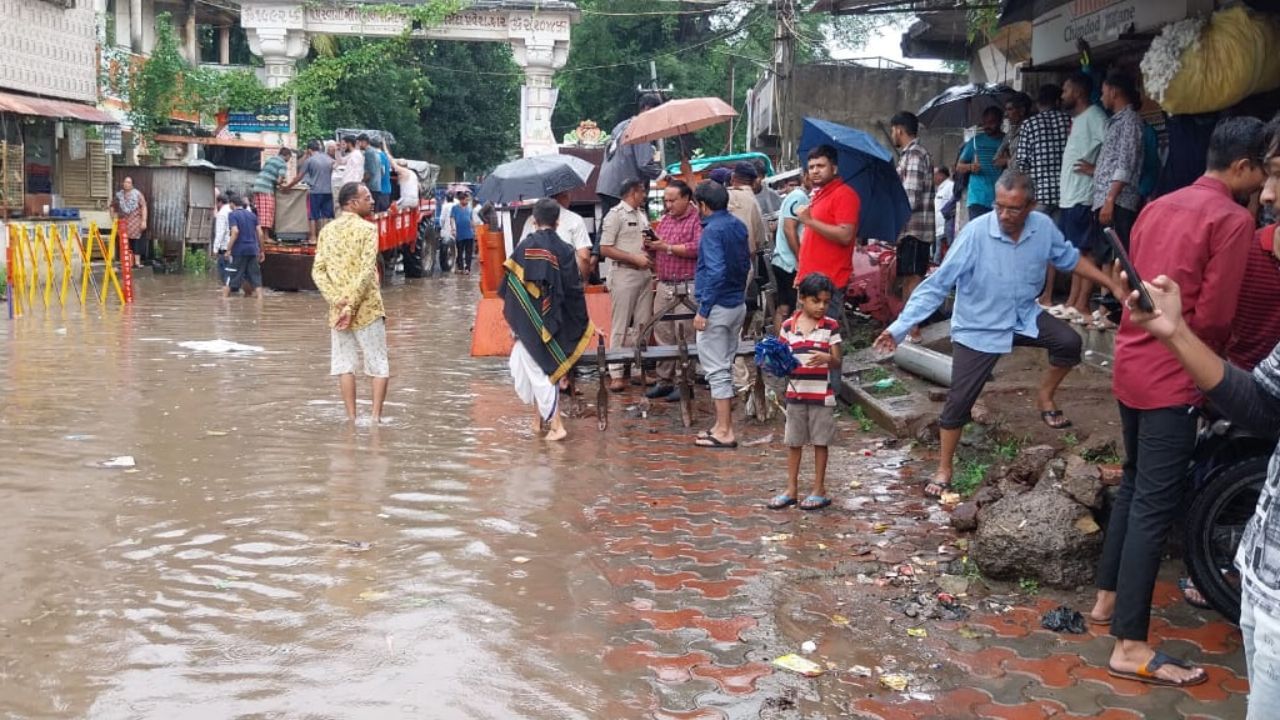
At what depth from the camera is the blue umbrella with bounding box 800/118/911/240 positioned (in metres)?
9.70

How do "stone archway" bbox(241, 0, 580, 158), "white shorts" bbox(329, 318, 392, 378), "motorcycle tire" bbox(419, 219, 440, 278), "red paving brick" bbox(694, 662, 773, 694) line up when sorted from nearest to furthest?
"red paving brick" bbox(694, 662, 773, 694)
"white shorts" bbox(329, 318, 392, 378)
"motorcycle tire" bbox(419, 219, 440, 278)
"stone archway" bbox(241, 0, 580, 158)

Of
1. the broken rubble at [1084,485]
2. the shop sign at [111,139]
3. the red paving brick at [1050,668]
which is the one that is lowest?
the red paving brick at [1050,668]

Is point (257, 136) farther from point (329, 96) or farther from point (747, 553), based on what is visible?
point (747, 553)

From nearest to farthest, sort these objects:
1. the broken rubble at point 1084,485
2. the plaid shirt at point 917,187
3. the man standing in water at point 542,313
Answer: the broken rubble at point 1084,485 → the man standing in water at point 542,313 → the plaid shirt at point 917,187

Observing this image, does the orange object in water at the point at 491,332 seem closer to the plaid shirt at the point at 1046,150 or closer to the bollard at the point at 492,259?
the bollard at the point at 492,259

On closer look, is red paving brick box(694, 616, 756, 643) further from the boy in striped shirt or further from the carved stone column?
the carved stone column

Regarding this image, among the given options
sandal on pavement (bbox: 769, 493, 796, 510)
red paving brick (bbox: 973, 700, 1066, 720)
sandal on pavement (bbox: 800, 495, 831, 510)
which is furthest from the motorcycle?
sandal on pavement (bbox: 769, 493, 796, 510)

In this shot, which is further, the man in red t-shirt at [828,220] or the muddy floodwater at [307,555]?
the man in red t-shirt at [828,220]

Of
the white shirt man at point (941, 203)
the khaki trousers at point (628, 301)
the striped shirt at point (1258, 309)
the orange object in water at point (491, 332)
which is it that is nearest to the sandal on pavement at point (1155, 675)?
the striped shirt at point (1258, 309)

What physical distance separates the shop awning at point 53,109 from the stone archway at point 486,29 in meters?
6.73

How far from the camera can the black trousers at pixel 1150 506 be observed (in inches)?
174

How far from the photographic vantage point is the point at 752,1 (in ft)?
86.0

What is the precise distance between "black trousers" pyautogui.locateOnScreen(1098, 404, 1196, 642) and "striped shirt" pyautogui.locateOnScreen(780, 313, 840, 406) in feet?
7.99

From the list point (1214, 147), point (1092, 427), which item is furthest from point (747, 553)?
point (1214, 147)
